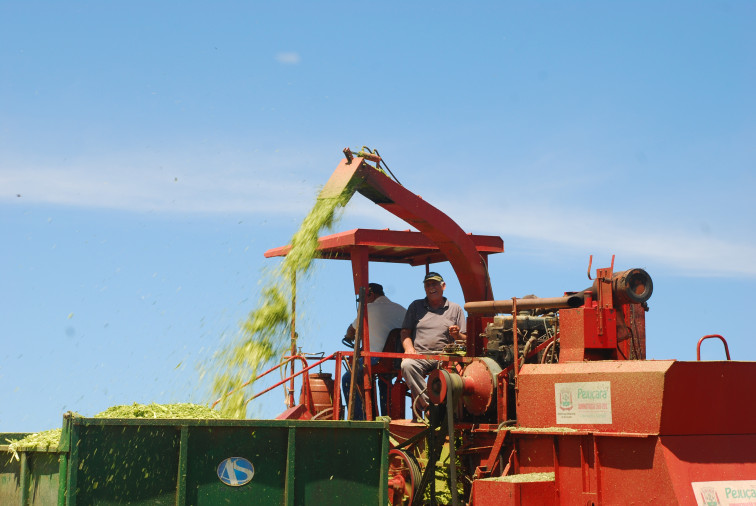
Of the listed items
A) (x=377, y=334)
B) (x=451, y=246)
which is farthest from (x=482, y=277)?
(x=377, y=334)

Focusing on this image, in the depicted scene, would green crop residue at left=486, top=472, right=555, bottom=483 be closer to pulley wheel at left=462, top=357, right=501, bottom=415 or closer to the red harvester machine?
the red harvester machine

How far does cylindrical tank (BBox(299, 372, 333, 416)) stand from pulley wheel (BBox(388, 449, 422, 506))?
171cm

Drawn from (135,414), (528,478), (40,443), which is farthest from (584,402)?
(40,443)

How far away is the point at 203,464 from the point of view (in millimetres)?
5160

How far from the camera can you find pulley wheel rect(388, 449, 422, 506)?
7414 millimetres

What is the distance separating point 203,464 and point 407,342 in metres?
3.88

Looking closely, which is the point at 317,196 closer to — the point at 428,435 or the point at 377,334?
the point at 377,334

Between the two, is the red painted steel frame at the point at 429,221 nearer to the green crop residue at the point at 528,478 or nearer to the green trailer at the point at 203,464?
the green crop residue at the point at 528,478

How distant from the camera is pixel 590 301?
6.96m

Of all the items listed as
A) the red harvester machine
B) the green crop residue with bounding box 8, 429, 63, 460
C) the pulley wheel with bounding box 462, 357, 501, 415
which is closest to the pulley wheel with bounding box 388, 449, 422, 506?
the red harvester machine

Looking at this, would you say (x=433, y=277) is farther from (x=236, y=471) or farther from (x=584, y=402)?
(x=236, y=471)

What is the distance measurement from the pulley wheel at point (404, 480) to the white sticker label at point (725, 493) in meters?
2.48

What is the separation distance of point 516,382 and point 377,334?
98.1 inches

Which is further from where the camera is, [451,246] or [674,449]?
[451,246]
